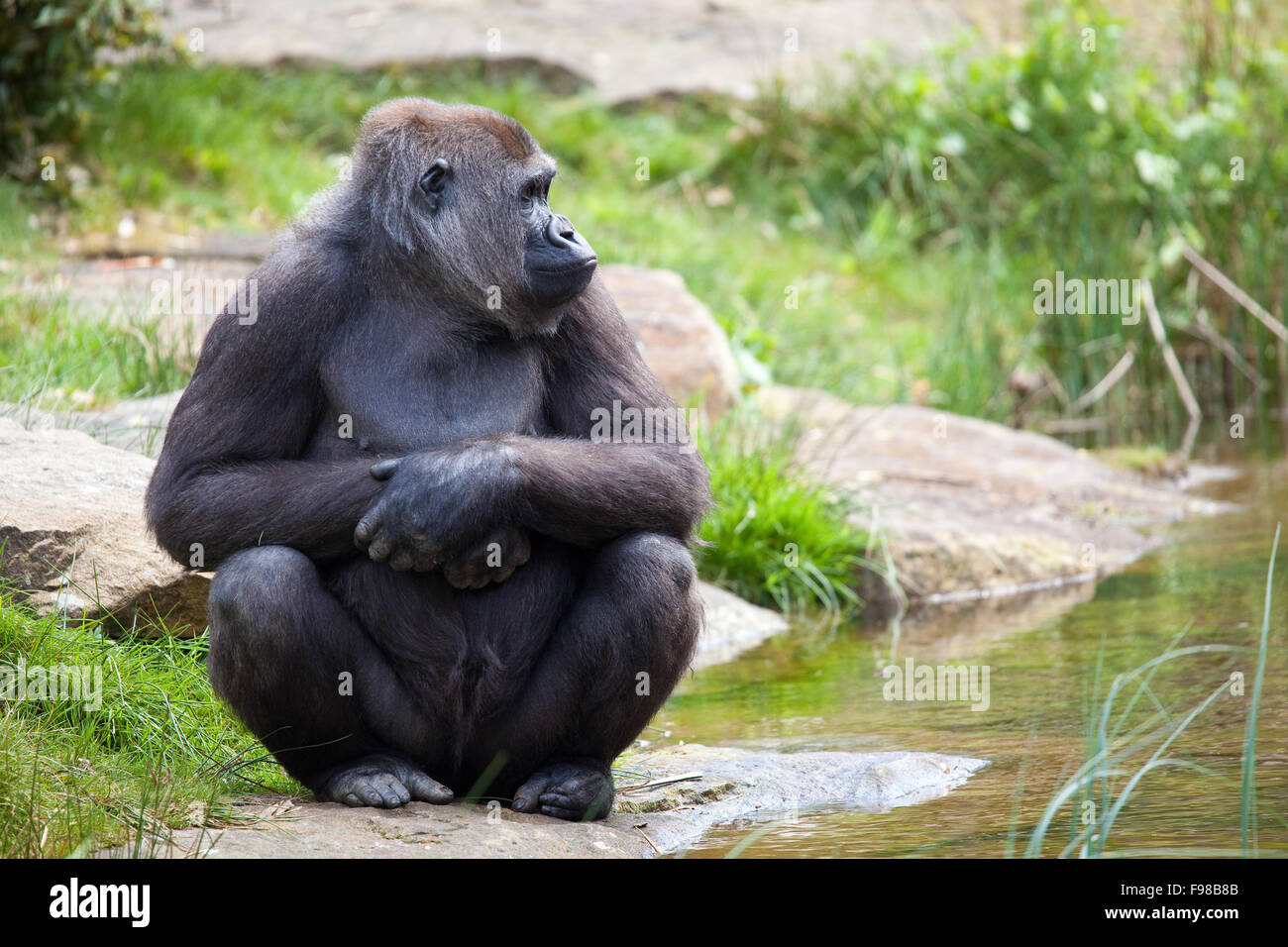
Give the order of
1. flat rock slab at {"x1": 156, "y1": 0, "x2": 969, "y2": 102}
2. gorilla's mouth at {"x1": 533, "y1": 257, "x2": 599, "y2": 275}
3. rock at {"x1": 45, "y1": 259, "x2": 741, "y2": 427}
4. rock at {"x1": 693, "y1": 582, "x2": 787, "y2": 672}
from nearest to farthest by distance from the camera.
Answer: gorilla's mouth at {"x1": 533, "y1": 257, "x2": 599, "y2": 275}, rock at {"x1": 693, "y1": 582, "x2": 787, "y2": 672}, rock at {"x1": 45, "y1": 259, "x2": 741, "y2": 427}, flat rock slab at {"x1": 156, "y1": 0, "x2": 969, "y2": 102}

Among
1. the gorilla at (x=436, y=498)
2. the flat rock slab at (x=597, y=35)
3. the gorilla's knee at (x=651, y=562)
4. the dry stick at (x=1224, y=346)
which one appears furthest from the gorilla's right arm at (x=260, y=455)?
the flat rock slab at (x=597, y=35)

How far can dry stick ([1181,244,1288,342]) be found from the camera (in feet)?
35.1

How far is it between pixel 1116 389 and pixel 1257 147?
2.07 m

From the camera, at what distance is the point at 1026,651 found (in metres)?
6.17

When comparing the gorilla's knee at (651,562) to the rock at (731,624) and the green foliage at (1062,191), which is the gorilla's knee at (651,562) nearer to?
the rock at (731,624)

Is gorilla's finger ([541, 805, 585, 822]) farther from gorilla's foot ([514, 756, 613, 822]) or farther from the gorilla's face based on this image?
the gorilla's face

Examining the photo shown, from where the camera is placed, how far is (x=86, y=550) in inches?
193

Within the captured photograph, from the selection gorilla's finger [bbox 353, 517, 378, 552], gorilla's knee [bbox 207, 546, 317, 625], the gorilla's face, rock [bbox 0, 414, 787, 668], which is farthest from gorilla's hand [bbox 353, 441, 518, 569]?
rock [bbox 0, 414, 787, 668]

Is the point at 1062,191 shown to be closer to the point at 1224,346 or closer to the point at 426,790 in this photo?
the point at 1224,346

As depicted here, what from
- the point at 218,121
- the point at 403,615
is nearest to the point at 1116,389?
the point at 218,121

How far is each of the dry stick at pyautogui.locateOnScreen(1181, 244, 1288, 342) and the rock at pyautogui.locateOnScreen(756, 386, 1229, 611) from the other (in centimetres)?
168

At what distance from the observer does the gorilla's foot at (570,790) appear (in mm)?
4070

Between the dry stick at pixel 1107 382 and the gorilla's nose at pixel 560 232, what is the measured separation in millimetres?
7409
